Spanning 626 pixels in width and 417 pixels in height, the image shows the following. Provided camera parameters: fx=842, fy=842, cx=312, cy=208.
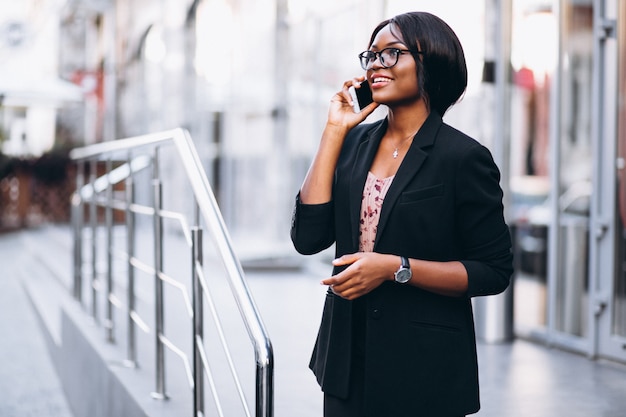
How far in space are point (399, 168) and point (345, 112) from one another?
9.6 inches

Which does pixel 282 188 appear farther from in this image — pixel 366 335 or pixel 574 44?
pixel 366 335

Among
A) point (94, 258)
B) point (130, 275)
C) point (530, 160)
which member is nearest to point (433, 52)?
point (130, 275)

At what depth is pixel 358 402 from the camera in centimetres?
192

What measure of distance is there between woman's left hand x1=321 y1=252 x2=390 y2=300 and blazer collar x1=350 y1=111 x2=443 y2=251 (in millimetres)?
93

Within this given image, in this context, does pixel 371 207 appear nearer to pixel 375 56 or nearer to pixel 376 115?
pixel 375 56

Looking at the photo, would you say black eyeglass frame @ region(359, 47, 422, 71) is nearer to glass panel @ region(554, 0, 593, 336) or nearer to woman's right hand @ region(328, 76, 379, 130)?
woman's right hand @ region(328, 76, 379, 130)

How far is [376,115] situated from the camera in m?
7.04

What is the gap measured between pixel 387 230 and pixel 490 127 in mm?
3552

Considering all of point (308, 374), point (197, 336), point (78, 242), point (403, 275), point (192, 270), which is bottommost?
point (308, 374)

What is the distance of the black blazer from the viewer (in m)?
1.83

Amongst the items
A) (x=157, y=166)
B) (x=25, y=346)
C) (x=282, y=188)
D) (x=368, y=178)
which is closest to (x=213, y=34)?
(x=282, y=188)

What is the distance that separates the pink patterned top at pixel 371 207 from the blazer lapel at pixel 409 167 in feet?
0.17

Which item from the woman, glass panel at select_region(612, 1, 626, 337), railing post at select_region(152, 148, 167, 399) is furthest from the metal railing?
glass panel at select_region(612, 1, 626, 337)

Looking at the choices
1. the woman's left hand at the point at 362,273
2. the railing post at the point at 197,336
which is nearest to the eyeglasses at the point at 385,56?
the woman's left hand at the point at 362,273
